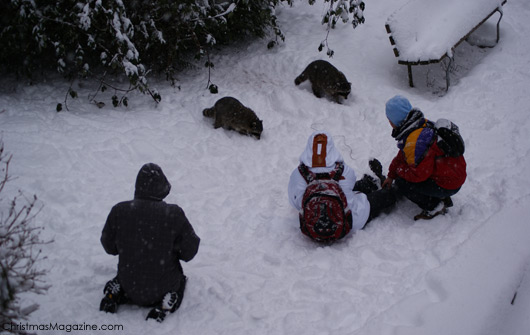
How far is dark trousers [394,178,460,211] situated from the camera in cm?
426

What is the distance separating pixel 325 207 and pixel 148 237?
181 cm

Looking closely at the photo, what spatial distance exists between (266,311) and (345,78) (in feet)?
15.8

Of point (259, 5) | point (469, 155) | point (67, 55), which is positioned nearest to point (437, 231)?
point (469, 155)

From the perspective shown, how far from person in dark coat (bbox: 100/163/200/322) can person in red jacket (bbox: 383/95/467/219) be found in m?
2.42

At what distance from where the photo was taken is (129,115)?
6.45m

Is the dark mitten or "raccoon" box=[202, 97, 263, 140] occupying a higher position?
"raccoon" box=[202, 97, 263, 140]

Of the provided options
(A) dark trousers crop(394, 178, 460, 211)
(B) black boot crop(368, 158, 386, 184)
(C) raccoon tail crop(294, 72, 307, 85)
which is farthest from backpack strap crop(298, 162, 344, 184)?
(C) raccoon tail crop(294, 72, 307, 85)

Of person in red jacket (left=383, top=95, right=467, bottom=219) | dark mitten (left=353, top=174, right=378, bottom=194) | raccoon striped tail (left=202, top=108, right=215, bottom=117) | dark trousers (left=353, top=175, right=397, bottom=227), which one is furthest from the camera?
raccoon striped tail (left=202, top=108, right=215, bottom=117)

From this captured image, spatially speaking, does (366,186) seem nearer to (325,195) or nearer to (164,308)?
(325,195)

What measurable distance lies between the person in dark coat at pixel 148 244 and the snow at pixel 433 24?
5.41m

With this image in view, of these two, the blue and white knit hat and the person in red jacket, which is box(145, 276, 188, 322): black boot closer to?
the person in red jacket

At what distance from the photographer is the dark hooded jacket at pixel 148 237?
3107mm

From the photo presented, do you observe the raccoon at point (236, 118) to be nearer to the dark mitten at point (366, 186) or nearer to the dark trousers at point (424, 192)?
the dark mitten at point (366, 186)

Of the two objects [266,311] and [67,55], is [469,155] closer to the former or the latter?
[266,311]
